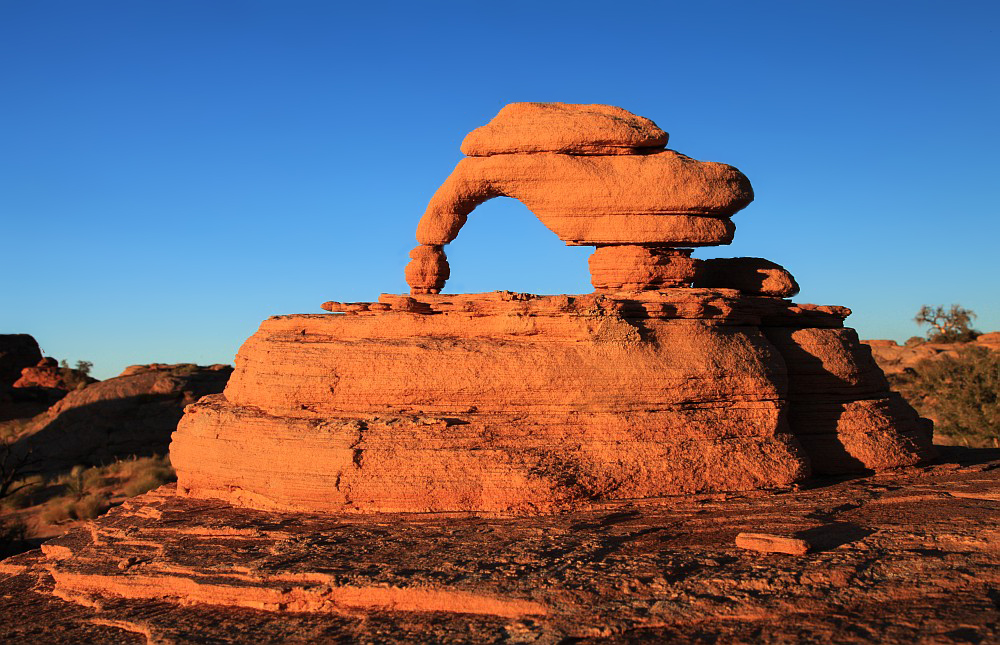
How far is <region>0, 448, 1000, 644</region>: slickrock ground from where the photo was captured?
5934 mm

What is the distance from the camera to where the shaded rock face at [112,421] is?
2511 centimetres

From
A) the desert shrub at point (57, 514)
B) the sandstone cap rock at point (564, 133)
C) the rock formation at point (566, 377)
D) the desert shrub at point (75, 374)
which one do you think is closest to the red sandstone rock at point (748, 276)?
the rock formation at point (566, 377)

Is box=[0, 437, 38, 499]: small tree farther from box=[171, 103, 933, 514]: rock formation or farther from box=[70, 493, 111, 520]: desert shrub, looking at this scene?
box=[171, 103, 933, 514]: rock formation

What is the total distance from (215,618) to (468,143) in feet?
25.2

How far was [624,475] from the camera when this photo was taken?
9188mm

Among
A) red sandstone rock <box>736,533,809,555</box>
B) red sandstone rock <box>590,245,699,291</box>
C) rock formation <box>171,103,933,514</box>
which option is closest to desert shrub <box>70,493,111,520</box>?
rock formation <box>171,103,933,514</box>

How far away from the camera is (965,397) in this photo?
2212cm

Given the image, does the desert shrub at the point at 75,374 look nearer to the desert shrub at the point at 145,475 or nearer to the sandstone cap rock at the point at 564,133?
the desert shrub at the point at 145,475

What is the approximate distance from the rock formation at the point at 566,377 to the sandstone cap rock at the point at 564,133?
0.11 ft

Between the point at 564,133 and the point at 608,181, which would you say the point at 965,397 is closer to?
the point at 608,181

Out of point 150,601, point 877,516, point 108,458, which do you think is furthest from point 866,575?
point 108,458

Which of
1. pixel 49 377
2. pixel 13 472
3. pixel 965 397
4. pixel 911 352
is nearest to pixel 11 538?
pixel 13 472

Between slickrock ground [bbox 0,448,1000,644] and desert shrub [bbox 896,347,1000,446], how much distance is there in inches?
522

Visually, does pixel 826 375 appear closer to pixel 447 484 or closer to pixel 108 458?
pixel 447 484
